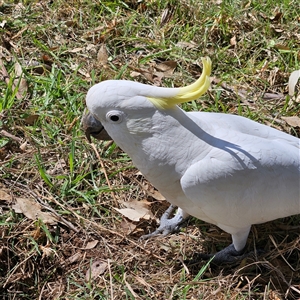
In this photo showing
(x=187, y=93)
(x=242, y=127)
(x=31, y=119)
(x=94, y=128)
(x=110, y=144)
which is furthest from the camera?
(x=31, y=119)

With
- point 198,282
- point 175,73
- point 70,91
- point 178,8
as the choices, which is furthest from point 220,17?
point 198,282

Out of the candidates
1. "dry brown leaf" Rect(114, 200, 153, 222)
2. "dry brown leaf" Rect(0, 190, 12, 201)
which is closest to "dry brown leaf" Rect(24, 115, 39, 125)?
"dry brown leaf" Rect(0, 190, 12, 201)

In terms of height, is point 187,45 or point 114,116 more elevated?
point 114,116

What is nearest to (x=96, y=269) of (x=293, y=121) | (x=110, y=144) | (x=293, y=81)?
(x=110, y=144)

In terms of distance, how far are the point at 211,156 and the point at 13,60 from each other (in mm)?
1997

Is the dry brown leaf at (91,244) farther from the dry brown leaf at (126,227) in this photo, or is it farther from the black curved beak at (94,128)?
the black curved beak at (94,128)

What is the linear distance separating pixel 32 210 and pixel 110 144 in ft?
2.02

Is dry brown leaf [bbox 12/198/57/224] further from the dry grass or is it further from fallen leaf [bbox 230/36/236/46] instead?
fallen leaf [bbox 230/36/236/46]

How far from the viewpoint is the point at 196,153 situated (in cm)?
211

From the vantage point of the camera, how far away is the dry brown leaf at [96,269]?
7.98 ft

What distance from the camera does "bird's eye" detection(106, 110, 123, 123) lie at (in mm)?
2049

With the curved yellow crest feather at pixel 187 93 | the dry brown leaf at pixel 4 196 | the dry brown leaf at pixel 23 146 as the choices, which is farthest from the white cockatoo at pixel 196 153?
the dry brown leaf at pixel 23 146

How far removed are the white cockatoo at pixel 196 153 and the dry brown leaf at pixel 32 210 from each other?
2.10 ft

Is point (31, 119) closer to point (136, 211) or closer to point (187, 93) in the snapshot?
point (136, 211)
